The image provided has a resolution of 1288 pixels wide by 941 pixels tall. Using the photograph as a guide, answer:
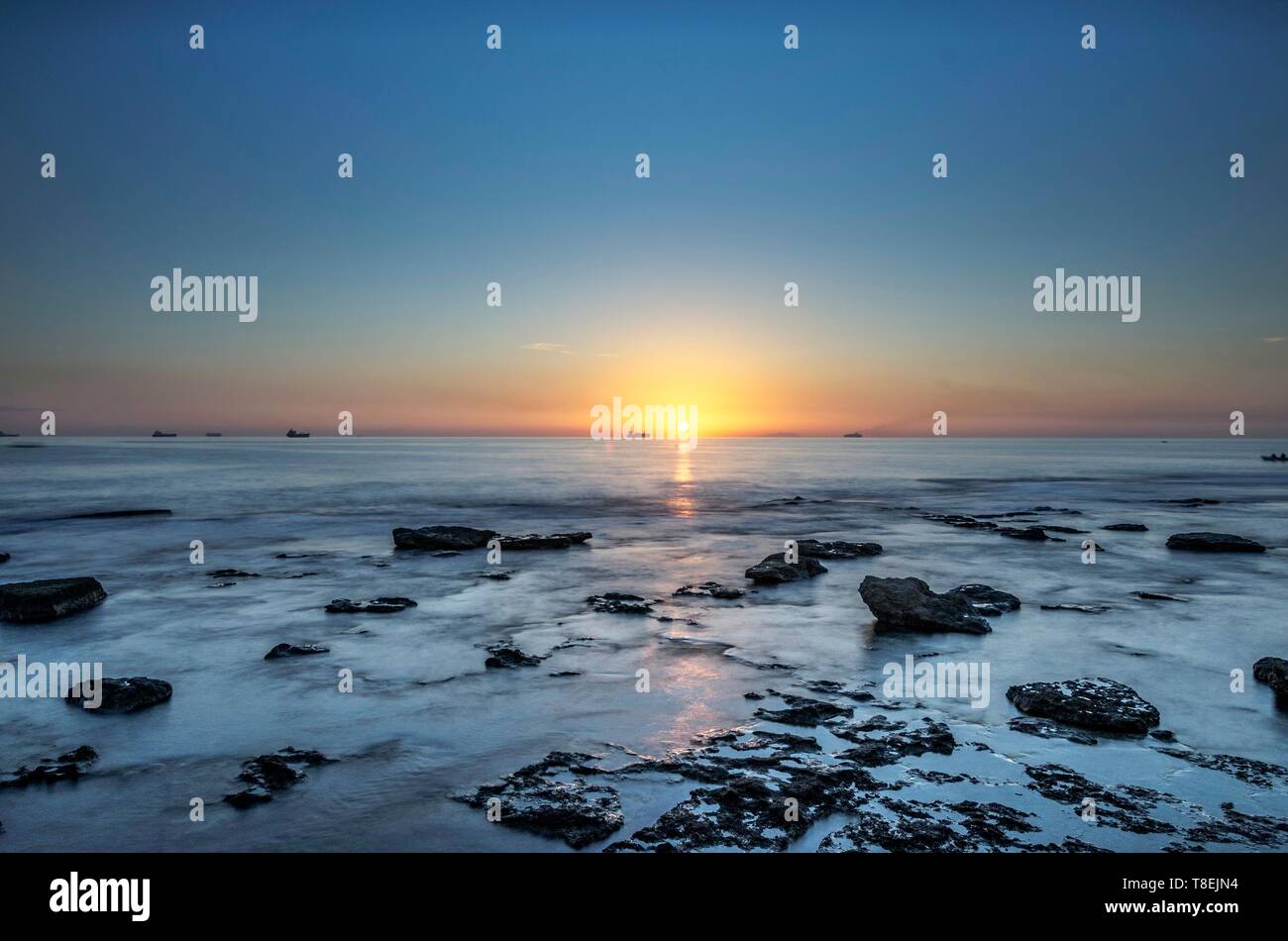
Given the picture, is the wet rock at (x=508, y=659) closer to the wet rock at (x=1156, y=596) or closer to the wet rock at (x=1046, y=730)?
the wet rock at (x=1046, y=730)

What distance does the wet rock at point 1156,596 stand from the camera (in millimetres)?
14834

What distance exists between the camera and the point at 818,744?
7457 millimetres

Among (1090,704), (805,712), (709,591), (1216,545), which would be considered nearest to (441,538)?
(709,591)

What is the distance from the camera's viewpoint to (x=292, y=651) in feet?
35.6

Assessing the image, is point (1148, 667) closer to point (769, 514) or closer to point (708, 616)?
point (708, 616)

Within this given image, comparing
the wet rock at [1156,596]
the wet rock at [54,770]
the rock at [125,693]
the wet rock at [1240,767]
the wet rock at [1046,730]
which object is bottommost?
the wet rock at [1156,596]

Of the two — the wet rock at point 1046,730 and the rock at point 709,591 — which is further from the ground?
the wet rock at point 1046,730

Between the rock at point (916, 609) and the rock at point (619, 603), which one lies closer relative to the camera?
the rock at point (916, 609)

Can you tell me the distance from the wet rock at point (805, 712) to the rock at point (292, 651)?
684 cm

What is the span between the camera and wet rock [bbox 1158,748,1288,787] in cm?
666

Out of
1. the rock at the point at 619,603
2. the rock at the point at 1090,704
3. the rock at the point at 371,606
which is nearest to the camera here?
the rock at the point at 1090,704

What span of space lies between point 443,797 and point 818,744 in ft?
12.4

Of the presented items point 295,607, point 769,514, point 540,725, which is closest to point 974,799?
point 540,725

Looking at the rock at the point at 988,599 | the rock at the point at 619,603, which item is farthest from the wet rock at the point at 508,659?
the rock at the point at 988,599
